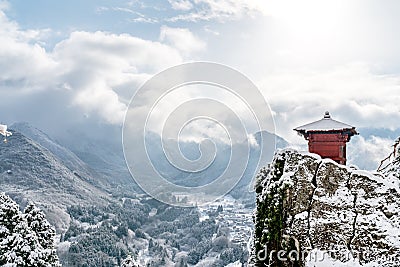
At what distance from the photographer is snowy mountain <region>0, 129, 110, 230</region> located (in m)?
108

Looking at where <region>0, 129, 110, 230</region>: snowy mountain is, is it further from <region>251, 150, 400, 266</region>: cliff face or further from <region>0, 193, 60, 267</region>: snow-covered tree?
<region>251, 150, 400, 266</region>: cliff face

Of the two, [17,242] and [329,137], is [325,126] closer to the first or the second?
[329,137]

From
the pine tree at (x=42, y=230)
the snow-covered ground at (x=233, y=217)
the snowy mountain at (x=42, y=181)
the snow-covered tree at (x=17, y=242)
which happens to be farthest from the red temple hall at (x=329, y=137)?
the snowy mountain at (x=42, y=181)

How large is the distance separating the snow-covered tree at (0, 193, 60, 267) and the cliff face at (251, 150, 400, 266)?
8030 mm

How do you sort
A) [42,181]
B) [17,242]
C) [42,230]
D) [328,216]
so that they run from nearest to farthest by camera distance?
[328,216], [17,242], [42,230], [42,181]

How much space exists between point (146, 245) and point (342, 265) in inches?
3420

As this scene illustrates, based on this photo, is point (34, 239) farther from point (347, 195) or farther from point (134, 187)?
point (134, 187)

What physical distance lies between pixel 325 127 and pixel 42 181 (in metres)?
127

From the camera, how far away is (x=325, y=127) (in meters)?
8.79

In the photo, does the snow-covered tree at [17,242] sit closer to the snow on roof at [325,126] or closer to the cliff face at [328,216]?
the cliff face at [328,216]

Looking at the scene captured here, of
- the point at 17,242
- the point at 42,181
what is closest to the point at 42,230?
the point at 17,242

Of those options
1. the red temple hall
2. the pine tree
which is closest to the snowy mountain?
the pine tree

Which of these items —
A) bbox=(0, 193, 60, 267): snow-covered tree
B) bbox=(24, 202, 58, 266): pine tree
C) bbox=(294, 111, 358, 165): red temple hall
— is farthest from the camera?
bbox=(24, 202, 58, 266): pine tree

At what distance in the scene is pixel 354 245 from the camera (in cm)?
587
